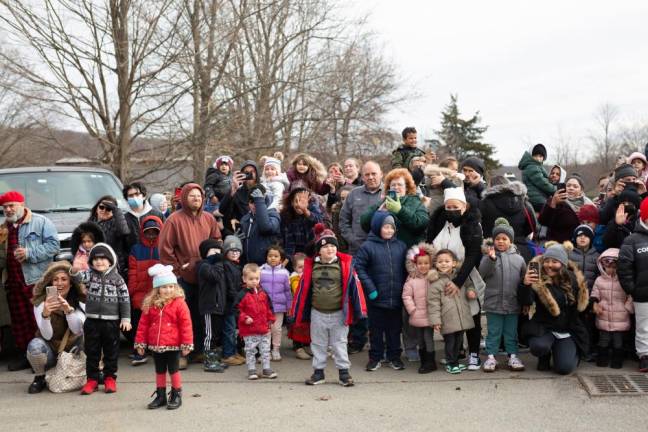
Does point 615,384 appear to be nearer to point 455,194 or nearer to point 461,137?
point 455,194

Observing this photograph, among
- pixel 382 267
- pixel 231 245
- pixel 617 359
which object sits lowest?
pixel 617 359

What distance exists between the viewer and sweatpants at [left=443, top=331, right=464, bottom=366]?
7.07 meters

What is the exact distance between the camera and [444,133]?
50.7 meters

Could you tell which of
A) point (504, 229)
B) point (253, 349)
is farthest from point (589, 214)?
point (253, 349)

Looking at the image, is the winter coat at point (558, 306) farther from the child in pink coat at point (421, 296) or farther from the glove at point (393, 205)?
the glove at point (393, 205)

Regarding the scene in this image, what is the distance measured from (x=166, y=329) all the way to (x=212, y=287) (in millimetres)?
1470

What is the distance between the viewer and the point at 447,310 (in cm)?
705

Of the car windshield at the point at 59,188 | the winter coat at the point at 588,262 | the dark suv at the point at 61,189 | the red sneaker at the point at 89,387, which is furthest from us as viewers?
the car windshield at the point at 59,188

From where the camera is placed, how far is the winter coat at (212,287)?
7398 mm

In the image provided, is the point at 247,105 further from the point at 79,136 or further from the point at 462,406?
the point at 462,406

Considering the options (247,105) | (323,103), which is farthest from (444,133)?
(247,105)

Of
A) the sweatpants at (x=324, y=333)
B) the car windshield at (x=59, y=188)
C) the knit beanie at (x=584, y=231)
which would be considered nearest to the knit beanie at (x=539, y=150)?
the knit beanie at (x=584, y=231)

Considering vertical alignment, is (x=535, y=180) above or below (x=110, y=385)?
above

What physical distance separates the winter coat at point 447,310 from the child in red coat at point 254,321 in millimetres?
1745
